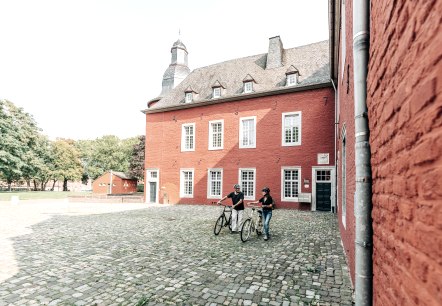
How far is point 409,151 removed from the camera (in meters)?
1.43

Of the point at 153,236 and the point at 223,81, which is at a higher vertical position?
the point at 223,81

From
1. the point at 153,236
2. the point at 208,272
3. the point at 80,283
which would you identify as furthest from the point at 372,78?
the point at 153,236

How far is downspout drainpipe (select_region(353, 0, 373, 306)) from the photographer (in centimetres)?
267

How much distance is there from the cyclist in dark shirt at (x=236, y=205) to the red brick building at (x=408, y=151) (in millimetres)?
7386

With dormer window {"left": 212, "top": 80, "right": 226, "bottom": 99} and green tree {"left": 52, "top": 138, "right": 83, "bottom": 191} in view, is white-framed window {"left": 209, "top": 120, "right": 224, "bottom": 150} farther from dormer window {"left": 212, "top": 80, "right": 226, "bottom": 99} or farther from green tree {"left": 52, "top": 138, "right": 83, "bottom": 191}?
green tree {"left": 52, "top": 138, "right": 83, "bottom": 191}

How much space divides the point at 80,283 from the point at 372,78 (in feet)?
19.2

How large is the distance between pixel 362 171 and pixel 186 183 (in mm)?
22350

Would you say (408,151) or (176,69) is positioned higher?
(176,69)

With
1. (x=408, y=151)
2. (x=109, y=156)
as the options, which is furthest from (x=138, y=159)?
(x=408, y=151)

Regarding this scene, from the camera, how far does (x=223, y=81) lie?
2495 cm

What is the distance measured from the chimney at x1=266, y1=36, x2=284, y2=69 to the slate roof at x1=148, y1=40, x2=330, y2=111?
487 mm

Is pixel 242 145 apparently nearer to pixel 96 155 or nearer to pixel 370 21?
pixel 370 21

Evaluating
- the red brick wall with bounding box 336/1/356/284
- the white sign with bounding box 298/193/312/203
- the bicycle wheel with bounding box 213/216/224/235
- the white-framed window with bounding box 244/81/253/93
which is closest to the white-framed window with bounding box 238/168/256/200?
the white sign with bounding box 298/193/312/203

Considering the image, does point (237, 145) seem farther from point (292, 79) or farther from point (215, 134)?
point (292, 79)
